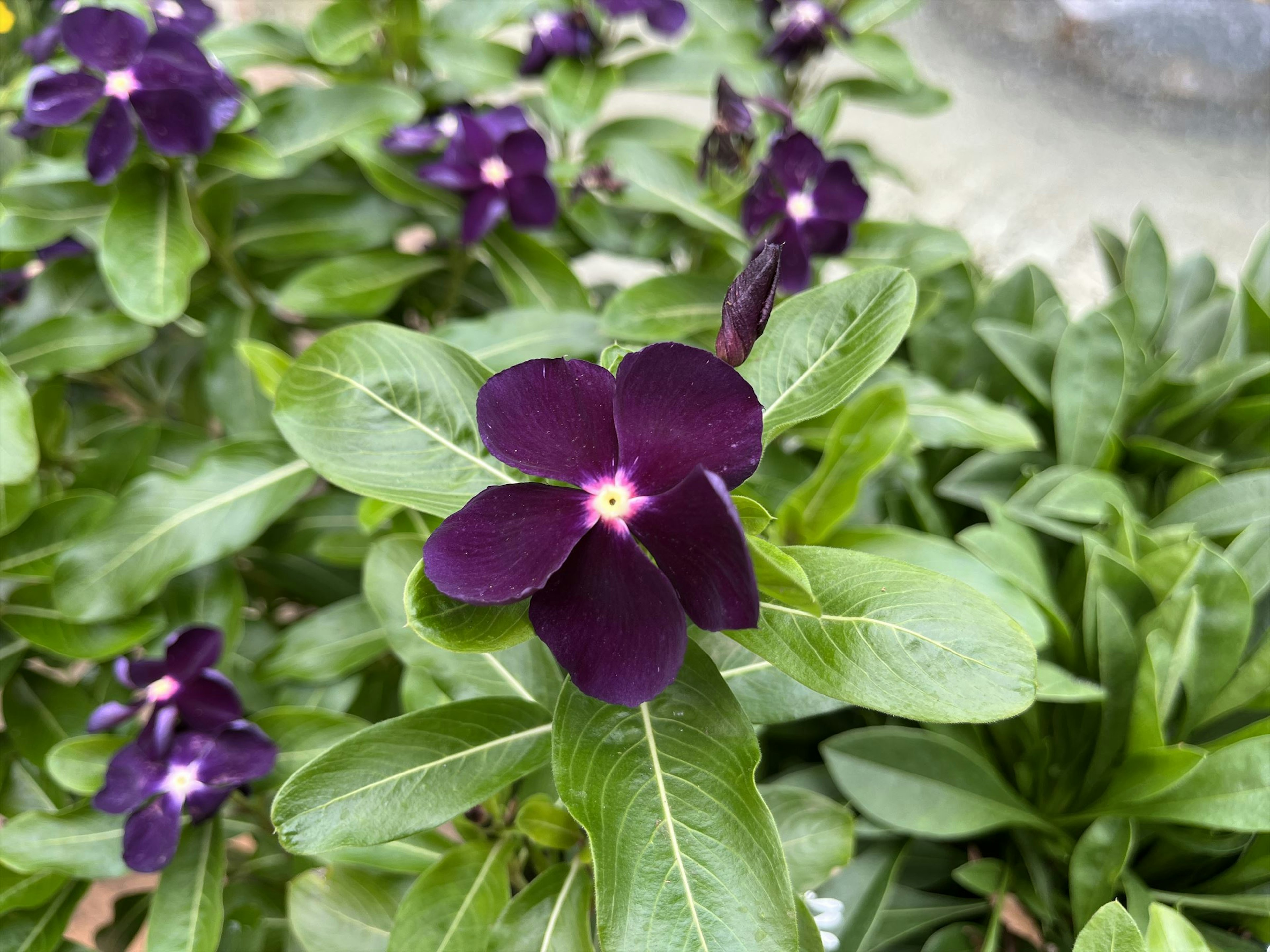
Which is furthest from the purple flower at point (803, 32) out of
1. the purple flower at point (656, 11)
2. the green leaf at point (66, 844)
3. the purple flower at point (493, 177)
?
the green leaf at point (66, 844)

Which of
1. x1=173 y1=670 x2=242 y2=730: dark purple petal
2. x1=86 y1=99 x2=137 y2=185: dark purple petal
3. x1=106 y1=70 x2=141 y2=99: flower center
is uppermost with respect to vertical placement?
x1=106 y1=70 x2=141 y2=99: flower center

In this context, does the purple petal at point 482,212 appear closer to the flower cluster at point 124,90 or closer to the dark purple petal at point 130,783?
the flower cluster at point 124,90

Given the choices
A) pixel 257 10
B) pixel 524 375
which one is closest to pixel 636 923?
pixel 524 375

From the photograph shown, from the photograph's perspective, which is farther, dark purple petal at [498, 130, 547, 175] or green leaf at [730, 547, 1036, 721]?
dark purple petal at [498, 130, 547, 175]

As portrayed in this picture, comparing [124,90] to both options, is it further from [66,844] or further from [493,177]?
[66,844]

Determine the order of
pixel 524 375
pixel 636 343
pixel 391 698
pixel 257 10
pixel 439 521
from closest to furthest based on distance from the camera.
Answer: pixel 524 375 → pixel 439 521 → pixel 636 343 → pixel 391 698 → pixel 257 10

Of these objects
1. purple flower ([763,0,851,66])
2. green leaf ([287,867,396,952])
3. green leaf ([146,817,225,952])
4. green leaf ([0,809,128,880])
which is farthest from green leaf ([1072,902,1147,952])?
purple flower ([763,0,851,66])

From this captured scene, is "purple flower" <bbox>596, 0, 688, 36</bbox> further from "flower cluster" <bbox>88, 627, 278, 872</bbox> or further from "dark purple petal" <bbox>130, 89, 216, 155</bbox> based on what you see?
"flower cluster" <bbox>88, 627, 278, 872</bbox>

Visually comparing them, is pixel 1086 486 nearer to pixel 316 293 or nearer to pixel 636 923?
pixel 636 923
